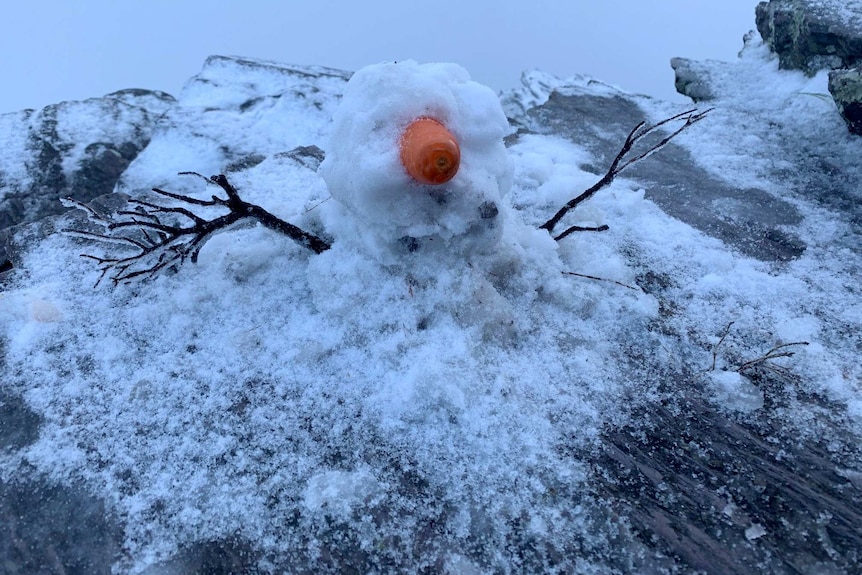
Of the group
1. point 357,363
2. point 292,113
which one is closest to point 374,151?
point 357,363

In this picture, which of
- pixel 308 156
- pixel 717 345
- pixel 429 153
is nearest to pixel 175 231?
pixel 429 153

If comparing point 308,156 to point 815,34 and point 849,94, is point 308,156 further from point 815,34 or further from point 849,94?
point 815,34

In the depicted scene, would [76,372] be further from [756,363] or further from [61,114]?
[61,114]

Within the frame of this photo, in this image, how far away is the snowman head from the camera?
69.9 inches

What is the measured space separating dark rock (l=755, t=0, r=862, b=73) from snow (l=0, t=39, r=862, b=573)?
1.39 m

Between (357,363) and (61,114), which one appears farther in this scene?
(61,114)

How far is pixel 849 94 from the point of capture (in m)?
2.72

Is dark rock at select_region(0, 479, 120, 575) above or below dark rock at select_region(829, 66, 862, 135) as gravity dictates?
below

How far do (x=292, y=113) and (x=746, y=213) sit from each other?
385cm

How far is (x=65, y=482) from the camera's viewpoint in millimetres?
1592

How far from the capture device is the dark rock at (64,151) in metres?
3.88

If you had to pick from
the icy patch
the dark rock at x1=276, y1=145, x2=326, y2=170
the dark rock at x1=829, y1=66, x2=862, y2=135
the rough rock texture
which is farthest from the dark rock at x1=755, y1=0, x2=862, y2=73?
the dark rock at x1=276, y1=145, x2=326, y2=170

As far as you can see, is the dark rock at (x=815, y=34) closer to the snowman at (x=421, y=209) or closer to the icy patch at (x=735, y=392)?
the icy patch at (x=735, y=392)

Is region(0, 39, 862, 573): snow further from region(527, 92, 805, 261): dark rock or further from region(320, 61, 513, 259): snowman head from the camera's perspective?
region(527, 92, 805, 261): dark rock
